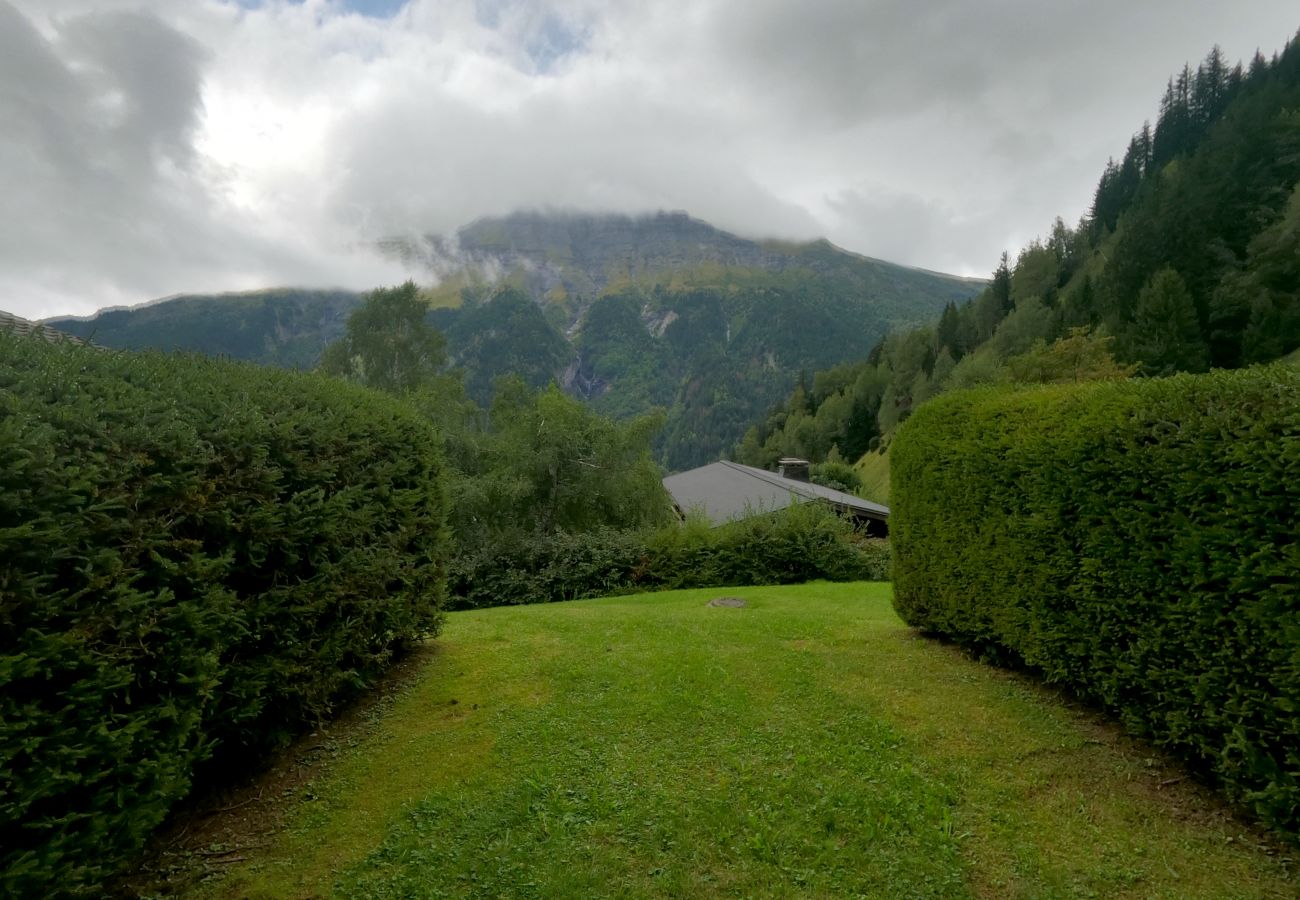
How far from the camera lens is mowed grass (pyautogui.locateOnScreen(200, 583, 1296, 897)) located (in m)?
3.70

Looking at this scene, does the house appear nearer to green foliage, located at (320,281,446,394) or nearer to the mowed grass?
green foliage, located at (320,281,446,394)

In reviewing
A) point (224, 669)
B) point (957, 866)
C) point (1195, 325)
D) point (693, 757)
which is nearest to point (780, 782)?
point (693, 757)

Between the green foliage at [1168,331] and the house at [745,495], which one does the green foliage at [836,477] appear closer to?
the house at [745,495]

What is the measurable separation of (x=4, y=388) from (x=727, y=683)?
18.5 ft

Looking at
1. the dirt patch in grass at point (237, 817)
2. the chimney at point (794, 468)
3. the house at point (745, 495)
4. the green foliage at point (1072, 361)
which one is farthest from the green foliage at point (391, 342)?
the green foliage at point (1072, 361)

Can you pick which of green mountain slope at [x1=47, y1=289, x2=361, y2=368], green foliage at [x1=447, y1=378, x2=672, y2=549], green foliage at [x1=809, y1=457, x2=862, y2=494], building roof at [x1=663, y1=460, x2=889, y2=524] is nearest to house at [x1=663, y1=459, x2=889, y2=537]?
building roof at [x1=663, y1=460, x2=889, y2=524]

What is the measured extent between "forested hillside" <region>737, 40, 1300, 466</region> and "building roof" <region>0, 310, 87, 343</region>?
48.1 metres

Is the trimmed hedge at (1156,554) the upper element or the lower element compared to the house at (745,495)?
upper

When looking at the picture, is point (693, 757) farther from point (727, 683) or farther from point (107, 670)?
point (107, 670)

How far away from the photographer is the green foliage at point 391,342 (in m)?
42.7

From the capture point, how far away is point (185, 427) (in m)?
3.64

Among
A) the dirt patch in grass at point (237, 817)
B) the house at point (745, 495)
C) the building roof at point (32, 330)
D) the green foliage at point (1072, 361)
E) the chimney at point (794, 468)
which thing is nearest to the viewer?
the dirt patch in grass at point (237, 817)

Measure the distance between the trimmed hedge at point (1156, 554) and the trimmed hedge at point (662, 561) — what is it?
13505 mm

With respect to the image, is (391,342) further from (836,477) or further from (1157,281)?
(1157,281)
